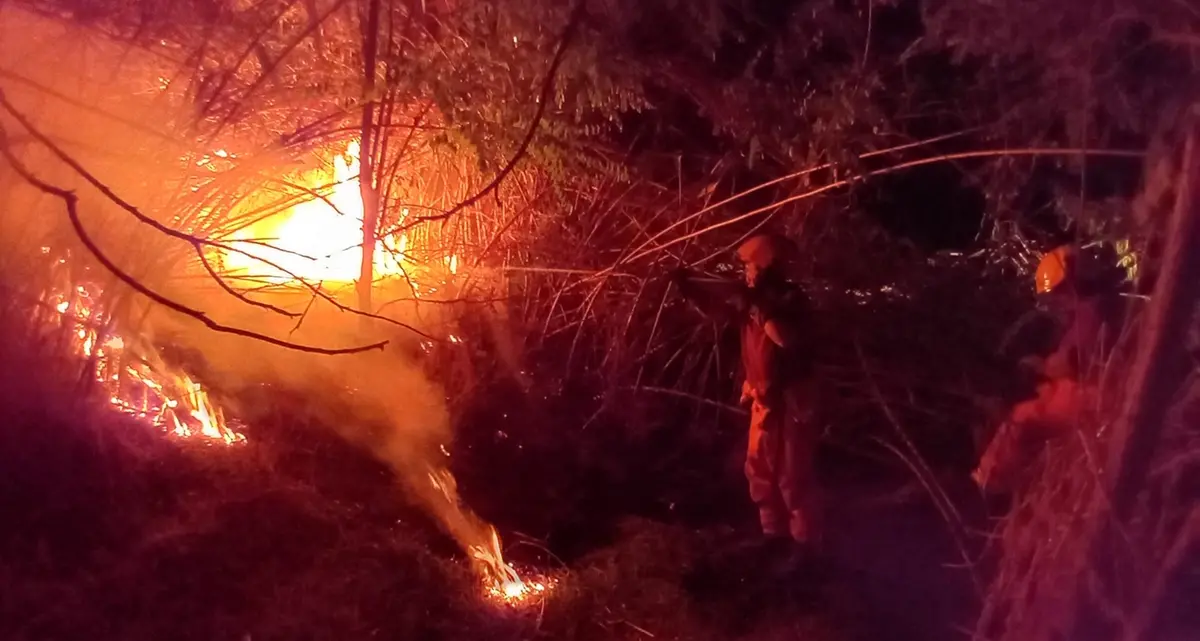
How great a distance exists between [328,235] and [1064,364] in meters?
4.98

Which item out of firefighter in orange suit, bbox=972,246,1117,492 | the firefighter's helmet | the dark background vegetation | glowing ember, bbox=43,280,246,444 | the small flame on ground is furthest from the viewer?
glowing ember, bbox=43,280,246,444

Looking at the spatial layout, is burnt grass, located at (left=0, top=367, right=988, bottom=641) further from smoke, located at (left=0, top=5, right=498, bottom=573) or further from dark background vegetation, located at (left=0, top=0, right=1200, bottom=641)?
smoke, located at (left=0, top=5, right=498, bottom=573)

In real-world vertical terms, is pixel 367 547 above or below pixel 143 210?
below

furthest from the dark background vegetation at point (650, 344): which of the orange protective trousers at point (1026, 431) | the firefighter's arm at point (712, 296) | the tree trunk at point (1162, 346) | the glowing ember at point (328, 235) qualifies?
the firefighter's arm at point (712, 296)

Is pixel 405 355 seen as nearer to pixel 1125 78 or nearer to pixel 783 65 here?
pixel 783 65

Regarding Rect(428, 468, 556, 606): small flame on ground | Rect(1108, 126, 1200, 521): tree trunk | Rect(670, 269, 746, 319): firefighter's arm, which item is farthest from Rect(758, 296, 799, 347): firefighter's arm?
Rect(428, 468, 556, 606): small flame on ground

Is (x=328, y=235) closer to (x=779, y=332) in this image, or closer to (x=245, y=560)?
(x=245, y=560)

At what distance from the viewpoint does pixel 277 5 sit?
5.02 m

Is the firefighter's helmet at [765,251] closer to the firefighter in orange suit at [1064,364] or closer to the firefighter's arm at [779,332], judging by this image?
the firefighter's arm at [779,332]

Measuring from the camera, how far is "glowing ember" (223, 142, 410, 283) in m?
6.22

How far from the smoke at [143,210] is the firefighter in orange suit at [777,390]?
1.49 m

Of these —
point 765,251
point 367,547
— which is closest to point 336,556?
point 367,547

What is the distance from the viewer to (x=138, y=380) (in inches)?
202

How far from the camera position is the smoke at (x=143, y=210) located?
14.8 ft
